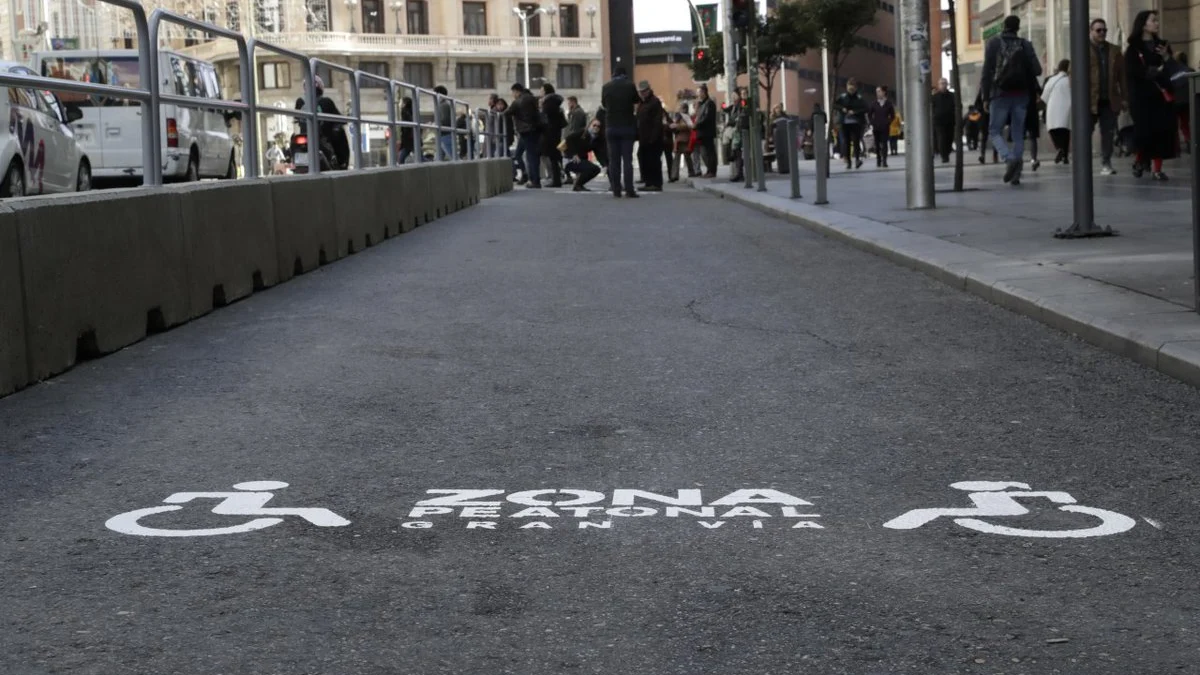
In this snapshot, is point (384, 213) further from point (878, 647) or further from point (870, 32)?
point (870, 32)

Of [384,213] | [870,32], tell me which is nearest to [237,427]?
[384,213]

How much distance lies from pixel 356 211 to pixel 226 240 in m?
4.58

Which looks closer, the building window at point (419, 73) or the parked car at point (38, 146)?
the parked car at point (38, 146)

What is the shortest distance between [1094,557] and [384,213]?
1280 cm

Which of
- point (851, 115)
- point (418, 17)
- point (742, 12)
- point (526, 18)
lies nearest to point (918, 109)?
point (742, 12)

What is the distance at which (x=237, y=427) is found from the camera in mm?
6035

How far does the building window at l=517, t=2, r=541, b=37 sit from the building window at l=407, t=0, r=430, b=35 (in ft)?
21.0

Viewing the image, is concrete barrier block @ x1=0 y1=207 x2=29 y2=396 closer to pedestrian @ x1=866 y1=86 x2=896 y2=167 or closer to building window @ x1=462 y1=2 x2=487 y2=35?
pedestrian @ x1=866 y1=86 x2=896 y2=167

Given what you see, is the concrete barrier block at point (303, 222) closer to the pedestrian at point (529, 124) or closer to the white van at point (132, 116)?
the white van at point (132, 116)

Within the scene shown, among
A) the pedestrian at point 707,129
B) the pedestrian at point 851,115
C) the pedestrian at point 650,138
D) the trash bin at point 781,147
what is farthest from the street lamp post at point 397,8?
the pedestrian at point 650,138

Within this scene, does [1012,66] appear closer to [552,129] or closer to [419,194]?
[419,194]

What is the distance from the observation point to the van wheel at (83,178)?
799 centimetres

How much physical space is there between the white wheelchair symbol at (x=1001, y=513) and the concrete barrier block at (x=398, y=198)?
38.4 ft

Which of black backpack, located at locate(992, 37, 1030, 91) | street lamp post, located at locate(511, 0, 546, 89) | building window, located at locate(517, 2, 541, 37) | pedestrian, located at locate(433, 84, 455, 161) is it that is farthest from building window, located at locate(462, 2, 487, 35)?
black backpack, located at locate(992, 37, 1030, 91)
